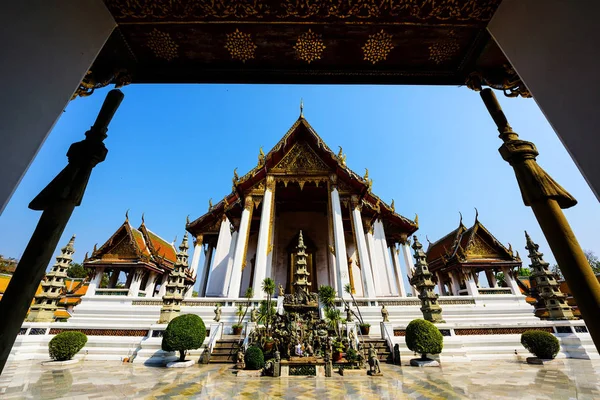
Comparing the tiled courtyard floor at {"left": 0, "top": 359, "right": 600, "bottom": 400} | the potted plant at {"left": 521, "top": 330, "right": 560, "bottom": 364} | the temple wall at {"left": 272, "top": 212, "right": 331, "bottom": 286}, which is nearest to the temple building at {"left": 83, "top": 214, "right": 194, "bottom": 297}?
the temple wall at {"left": 272, "top": 212, "right": 331, "bottom": 286}

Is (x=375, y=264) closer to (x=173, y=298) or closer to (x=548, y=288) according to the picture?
(x=548, y=288)

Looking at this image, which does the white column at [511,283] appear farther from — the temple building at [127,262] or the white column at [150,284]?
the white column at [150,284]

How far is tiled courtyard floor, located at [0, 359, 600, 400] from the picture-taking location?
3.76 m

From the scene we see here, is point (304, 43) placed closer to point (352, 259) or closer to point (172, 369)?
point (172, 369)

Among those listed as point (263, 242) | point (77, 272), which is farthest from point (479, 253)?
point (77, 272)

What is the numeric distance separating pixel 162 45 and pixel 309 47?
1.52 m

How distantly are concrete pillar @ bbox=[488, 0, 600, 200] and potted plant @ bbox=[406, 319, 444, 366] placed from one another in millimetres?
5886

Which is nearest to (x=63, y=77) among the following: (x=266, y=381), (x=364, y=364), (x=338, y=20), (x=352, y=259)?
(x=338, y=20)

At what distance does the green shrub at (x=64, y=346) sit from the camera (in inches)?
255

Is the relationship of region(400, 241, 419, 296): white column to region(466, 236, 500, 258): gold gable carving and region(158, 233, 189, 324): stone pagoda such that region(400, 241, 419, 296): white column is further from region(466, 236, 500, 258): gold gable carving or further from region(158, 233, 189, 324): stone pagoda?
region(158, 233, 189, 324): stone pagoda

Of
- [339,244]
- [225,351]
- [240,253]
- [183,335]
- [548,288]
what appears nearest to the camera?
[183,335]

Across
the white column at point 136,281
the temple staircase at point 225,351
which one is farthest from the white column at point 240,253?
the white column at point 136,281

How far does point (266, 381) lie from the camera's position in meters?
4.87

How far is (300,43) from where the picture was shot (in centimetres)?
271
